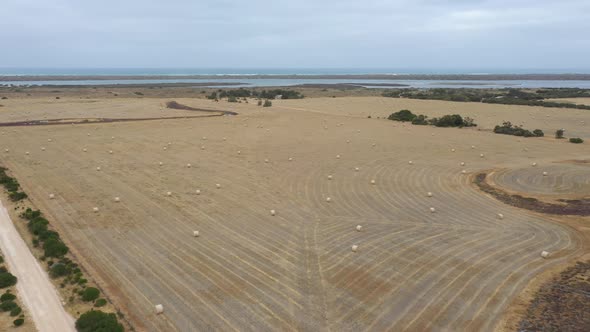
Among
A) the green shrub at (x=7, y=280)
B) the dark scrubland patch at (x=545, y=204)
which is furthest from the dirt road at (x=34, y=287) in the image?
the dark scrubland patch at (x=545, y=204)

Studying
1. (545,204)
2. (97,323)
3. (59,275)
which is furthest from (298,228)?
(545,204)

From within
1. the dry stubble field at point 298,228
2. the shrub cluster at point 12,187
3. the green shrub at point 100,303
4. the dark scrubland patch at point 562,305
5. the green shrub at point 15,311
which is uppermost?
the shrub cluster at point 12,187

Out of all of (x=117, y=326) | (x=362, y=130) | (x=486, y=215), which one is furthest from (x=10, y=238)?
(x=362, y=130)

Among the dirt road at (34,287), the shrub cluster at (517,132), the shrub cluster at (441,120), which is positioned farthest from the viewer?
the shrub cluster at (441,120)

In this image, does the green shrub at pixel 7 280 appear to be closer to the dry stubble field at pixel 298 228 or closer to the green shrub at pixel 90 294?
the dry stubble field at pixel 298 228

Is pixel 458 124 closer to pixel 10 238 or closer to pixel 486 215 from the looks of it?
pixel 486 215

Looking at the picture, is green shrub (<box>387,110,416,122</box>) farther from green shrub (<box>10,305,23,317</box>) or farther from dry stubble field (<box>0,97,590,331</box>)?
green shrub (<box>10,305,23,317</box>)
